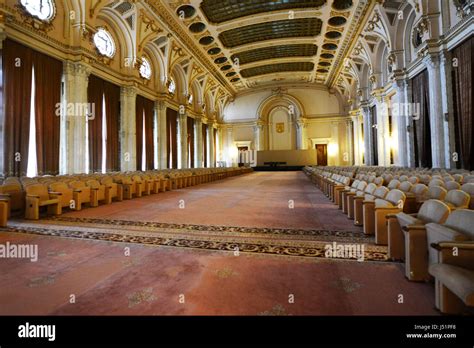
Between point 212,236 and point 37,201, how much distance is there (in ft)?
12.1

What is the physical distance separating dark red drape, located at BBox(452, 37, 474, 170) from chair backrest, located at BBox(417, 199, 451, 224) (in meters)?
8.28

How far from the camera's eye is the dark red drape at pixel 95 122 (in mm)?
11094

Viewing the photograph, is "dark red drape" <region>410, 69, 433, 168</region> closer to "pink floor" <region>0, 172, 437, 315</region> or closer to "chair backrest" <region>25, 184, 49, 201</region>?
"pink floor" <region>0, 172, 437, 315</region>

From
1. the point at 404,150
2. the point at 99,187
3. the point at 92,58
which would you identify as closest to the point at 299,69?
the point at 404,150

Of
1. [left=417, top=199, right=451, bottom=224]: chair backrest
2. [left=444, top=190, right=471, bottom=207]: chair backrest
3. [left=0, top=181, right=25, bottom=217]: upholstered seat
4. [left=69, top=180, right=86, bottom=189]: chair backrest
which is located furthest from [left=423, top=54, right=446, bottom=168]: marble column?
[left=0, top=181, right=25, bottom=217]: upholstered seat

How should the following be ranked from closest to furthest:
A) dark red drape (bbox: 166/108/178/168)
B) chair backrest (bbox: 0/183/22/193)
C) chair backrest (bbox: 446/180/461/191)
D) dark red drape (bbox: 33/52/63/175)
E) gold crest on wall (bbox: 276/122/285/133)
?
1. chair backrest (bbox: 446/180/461/191)
2. chair backrest (bbox: 0/183/22/193)
3. dark red drape (bbox: 33/52/63/175)
4. dark red drape (bbox: 166/108/178/168)
5. gold crest on wall (bbox: 276/122/285/133)

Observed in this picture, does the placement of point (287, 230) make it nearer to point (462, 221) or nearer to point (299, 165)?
point (462, 221)

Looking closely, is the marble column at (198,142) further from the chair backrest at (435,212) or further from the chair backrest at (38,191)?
the chair backrest at (435,212)

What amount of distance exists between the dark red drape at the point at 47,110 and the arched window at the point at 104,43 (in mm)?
2701

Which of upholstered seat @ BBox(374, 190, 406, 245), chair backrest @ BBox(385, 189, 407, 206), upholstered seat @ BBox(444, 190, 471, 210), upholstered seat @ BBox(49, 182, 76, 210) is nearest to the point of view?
upholstered seat @ BBox(444, 190, 471, 210)

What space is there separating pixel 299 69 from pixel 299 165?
9.53m

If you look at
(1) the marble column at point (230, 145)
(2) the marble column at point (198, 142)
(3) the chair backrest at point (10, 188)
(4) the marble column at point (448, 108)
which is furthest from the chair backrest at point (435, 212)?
(1) the marble column at point (230, 145)

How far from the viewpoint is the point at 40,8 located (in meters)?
9.15

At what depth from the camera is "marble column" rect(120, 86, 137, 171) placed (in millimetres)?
13164
